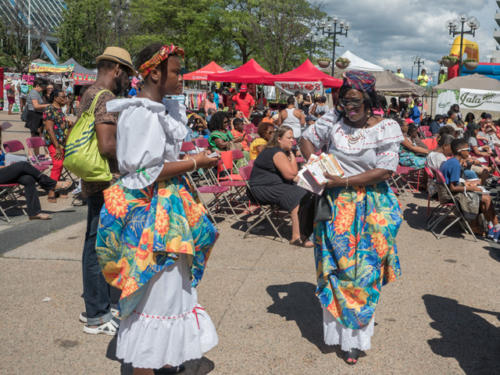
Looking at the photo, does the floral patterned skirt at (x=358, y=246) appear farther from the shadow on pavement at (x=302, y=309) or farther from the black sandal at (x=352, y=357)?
the shadow on pavement at (x=302, y=309)

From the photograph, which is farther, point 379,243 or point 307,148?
point 307,148

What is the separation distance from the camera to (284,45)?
32375 mm

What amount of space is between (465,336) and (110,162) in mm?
2942

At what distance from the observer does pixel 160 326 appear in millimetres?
2492

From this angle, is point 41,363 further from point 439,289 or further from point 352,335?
point 439,289

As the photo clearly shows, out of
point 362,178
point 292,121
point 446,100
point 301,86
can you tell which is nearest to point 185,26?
point 301,86

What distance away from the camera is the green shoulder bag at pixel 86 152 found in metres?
3.15

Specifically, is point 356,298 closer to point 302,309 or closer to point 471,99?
point 302,309

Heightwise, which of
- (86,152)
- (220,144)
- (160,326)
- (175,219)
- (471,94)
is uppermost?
(471,94)

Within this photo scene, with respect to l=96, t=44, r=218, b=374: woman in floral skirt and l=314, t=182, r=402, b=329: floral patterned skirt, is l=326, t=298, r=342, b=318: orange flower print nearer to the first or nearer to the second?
l=314, t=182, r=402, b=329: floral patterned skirt

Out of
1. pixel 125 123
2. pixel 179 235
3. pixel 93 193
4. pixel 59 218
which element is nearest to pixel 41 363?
pixel 93 193

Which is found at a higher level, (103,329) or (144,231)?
(144,231)

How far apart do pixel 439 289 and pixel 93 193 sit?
3349 mm

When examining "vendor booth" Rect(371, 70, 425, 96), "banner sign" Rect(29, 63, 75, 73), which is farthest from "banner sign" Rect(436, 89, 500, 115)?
"banner sign" Rect(29, 63, 75, 73)
